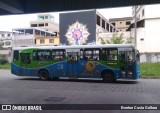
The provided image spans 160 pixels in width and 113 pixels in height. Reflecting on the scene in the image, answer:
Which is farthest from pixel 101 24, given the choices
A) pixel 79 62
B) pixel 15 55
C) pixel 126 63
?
pixel 126 63

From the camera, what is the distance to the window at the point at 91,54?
1928cm

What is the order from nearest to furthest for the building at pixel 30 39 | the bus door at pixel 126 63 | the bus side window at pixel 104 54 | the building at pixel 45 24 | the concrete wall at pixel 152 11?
the bus door at pixel 126 63
the bus side window at pixel 104 54
the concrete wall at pixel 152 11
the building at pixel 30 39
the building at pixel 45 24

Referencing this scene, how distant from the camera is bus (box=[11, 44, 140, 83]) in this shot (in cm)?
1825

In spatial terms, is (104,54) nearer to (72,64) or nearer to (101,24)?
(72,64)

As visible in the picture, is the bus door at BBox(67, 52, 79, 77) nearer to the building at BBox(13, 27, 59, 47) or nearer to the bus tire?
the bus tire

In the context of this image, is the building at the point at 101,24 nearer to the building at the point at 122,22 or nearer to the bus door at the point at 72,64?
the building at the point at 122,22

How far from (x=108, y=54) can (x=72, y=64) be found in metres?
3.16

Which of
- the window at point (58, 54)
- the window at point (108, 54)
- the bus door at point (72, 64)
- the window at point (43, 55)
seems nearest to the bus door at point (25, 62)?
the window at point (43, 55)

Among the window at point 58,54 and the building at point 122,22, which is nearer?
the window at point 58,54

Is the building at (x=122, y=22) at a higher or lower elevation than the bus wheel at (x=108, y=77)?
higher

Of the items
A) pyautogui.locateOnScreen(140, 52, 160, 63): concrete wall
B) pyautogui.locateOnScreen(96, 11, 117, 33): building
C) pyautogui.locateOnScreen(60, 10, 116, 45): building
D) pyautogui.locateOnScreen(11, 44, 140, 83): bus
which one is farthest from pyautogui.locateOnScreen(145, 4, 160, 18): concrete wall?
pyautogui.locateOnScreen(11, 44, 140, 83): bus

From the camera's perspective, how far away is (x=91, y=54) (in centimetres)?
1950

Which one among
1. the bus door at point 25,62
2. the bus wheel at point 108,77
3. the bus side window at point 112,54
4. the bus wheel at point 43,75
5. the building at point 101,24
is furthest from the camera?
the building at point 101,24

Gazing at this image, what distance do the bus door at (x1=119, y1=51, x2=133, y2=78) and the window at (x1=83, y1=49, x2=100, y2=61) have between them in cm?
195
